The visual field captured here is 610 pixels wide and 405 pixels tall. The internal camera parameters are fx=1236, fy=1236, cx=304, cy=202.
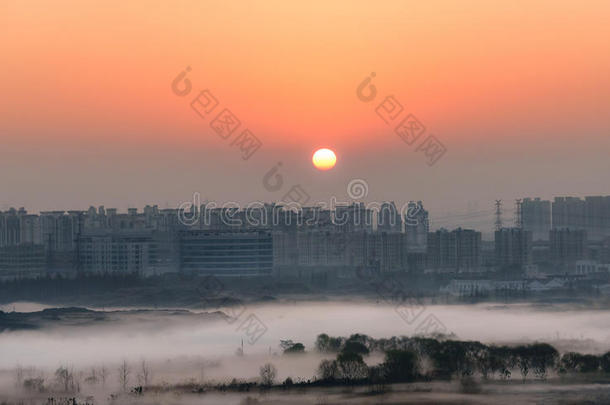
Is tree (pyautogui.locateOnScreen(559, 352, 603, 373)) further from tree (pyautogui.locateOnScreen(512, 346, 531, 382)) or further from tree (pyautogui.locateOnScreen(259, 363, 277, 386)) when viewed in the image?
tree (pyautogui.locateOnScreen(259, 363, 277, 386))

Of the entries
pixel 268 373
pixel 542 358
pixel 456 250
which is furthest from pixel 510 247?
pixel 268 373

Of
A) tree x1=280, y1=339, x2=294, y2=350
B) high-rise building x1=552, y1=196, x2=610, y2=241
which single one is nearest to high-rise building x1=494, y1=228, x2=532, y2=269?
high-rise building x1=552, y1=196, x2=610, y2=241

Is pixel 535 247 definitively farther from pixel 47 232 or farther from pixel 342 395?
pixel 342 395

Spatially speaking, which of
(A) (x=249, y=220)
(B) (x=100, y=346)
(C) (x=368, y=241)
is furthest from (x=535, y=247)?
(B) (x=100, y=346)

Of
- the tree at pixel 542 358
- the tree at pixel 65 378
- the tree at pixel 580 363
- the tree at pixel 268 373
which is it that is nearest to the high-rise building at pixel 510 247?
the tree at pixel 542 358

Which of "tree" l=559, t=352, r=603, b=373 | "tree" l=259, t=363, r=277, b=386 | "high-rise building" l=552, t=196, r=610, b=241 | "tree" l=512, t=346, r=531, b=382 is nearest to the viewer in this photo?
"tree" l=259, t=363, r=277, b=386
